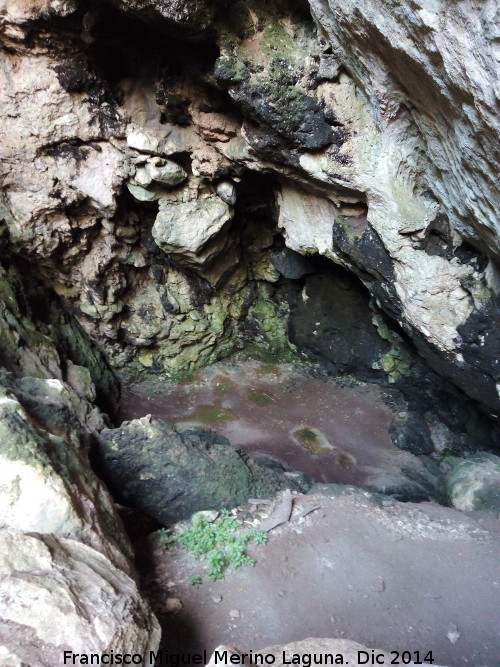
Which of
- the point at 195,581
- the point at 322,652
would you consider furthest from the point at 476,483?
the point at 322,652

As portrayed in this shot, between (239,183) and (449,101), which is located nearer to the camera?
(449,101)

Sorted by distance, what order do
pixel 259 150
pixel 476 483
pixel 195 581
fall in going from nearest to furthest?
pixel 195 581 → pixel 259 150 → pixel 476 483

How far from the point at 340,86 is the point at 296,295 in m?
6.43

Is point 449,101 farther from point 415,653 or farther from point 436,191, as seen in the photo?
point 415,653

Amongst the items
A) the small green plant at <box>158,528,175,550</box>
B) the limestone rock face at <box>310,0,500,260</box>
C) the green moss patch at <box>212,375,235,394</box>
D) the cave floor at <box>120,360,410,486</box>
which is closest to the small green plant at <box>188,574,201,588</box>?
the small green plant at <box>158,528,175,550</box>

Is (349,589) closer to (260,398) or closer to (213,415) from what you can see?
(213,415)

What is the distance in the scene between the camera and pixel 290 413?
11.1m

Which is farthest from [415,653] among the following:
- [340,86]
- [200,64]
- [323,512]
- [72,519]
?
[200,64]

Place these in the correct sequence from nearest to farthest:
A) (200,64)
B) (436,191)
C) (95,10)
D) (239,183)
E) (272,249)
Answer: (436,191)
(95,10)
(200,64)
(239,183)
(272,249)

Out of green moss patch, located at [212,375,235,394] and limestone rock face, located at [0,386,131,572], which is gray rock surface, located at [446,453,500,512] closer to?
green moss patch, located at [212,375,235,394]

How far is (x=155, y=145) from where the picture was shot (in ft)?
27.0

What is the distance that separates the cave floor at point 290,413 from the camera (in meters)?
9.73

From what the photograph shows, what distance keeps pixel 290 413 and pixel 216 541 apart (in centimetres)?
528

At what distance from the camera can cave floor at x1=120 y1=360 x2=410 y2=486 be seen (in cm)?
973
